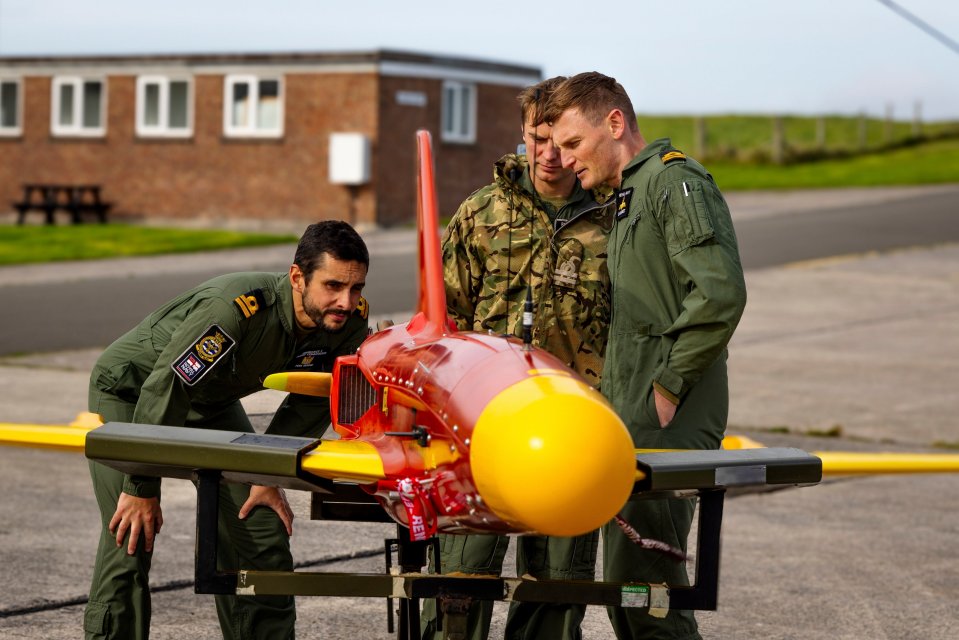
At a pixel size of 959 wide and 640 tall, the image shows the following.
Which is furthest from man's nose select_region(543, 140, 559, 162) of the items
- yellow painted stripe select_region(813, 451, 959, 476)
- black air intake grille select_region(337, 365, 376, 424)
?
yellow painted stripe select_region(813, 451, 959, 476)

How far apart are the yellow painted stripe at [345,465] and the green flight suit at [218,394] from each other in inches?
40.6

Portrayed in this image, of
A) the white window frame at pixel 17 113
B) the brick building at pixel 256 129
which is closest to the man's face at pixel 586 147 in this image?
the brick building at pixel 256 129

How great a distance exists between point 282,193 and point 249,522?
926 inches

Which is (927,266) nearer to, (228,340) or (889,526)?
(889,526)

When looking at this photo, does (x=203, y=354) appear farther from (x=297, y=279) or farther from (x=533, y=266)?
(x=533, y=266)

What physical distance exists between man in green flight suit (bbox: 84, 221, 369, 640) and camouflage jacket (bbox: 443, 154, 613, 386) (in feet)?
1.52

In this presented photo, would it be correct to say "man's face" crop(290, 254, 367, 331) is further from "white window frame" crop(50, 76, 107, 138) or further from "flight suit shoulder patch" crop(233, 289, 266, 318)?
"white window frame" crop(50, 76, 107, 138)

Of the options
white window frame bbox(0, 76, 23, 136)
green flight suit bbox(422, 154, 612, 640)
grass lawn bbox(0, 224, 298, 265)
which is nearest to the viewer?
green flight suit bbox(422, 154, 612, 640)

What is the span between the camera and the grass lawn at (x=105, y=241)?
22031 millimetres

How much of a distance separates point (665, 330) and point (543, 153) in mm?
962

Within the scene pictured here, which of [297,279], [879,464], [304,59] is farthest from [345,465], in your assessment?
[304,59]

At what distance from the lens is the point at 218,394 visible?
4.90 metres

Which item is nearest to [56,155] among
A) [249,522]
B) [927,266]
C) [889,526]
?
[927,266]

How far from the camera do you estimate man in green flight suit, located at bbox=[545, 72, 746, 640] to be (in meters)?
4.08
